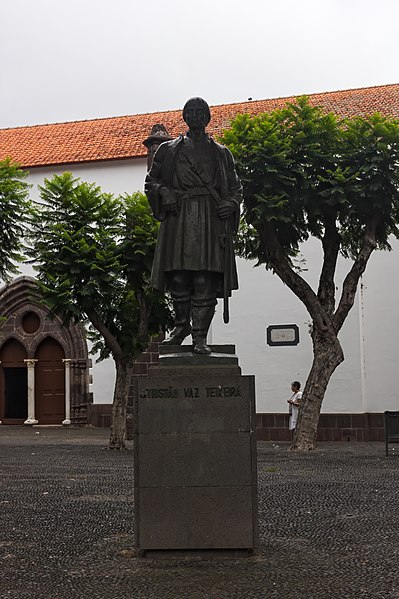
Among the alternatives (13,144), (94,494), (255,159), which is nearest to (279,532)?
(94,494)

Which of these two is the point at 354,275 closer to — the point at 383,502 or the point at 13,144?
the point at 383,502

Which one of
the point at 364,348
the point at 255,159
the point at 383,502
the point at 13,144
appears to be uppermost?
the point at 13,144

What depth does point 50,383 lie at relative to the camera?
2608cm

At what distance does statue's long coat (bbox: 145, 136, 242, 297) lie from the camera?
6594mm

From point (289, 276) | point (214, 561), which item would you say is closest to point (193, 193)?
point (214, 561)

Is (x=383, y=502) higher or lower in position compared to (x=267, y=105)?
lower

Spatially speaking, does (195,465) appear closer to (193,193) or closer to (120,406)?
(193,193)

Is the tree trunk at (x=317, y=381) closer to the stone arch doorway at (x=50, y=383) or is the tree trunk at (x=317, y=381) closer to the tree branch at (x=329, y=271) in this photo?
the tree branch at (x=329, y=271)

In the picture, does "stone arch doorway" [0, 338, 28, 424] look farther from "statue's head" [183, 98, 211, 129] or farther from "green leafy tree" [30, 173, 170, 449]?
"statue's head" [183, 98, 211, 129]

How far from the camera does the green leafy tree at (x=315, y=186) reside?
14906mm

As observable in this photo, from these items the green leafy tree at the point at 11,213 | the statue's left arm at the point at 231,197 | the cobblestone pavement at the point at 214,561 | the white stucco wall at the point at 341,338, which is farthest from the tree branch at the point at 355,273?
the statue's left arm at the point at 231,197

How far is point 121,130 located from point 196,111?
21.2m

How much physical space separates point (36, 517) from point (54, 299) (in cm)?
796

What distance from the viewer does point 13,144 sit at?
28.0 meters
